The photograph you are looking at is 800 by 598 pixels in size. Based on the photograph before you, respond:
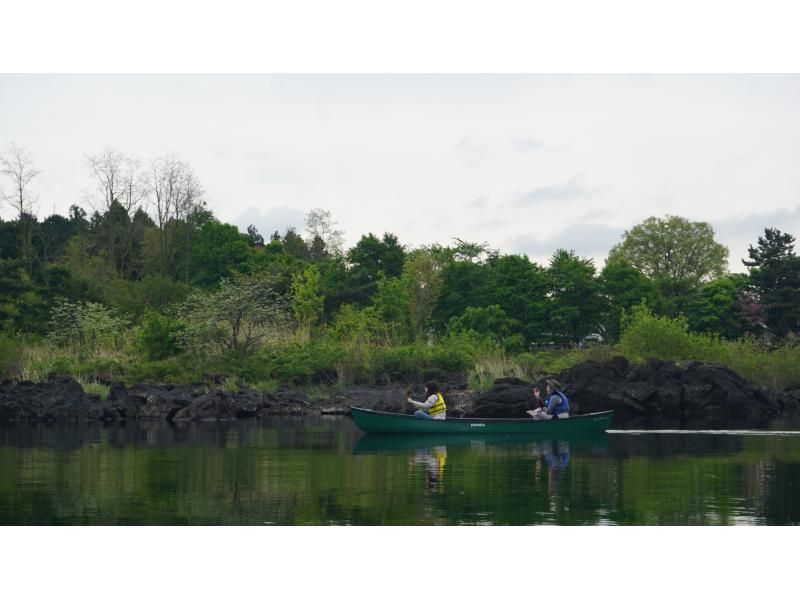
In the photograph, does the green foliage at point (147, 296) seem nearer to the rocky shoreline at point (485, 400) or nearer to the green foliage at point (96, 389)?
the green foliage at point (96, 389)

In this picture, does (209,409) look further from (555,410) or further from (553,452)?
(553,452)

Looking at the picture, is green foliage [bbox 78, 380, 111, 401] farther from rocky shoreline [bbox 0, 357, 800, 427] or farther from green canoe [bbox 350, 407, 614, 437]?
green canoe [bbox 350, 407, 614, 437]

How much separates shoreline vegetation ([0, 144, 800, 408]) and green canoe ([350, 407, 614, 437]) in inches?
550

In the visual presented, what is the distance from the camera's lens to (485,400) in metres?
42.0

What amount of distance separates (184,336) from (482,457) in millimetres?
25160

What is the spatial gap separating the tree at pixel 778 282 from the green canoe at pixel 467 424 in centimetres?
4621

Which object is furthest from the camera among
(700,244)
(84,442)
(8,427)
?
(700,244)

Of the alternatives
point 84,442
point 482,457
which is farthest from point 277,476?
point 84,442

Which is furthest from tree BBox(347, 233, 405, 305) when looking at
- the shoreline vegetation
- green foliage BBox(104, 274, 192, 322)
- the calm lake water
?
the calm lake water

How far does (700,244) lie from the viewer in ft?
346

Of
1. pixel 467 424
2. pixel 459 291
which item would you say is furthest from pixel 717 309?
pixel 467 424

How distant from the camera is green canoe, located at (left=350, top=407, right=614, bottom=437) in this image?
33.7m

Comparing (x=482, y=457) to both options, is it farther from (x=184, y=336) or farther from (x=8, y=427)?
(x=184, y=336)

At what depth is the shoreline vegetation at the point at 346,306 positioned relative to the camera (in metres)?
50.2
